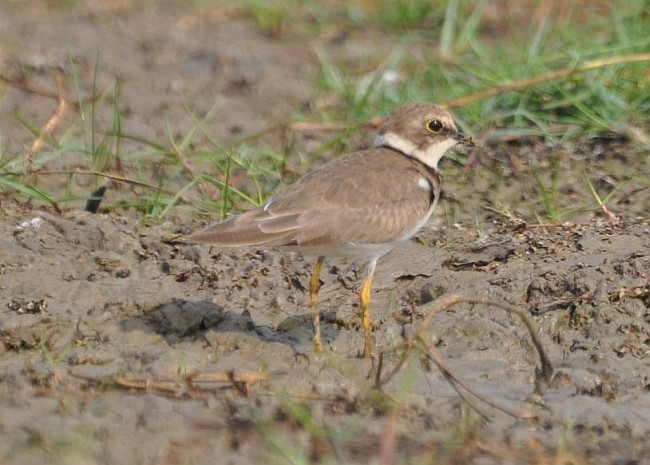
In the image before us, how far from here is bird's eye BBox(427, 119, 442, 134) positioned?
646cm

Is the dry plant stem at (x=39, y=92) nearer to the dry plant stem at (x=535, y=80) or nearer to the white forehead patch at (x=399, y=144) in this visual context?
the dry plant stem at (x=535, y=80)

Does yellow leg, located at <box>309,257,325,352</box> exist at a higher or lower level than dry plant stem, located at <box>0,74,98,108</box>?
lower

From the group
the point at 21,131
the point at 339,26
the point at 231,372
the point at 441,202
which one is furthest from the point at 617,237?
the point at 339,26

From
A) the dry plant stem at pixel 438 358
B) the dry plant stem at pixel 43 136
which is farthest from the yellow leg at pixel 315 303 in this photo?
the dry plant stem at pixel 43 136

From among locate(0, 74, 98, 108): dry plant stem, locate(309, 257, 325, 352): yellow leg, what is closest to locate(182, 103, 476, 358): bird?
locate(309, 257, 325, 352): yellow leg

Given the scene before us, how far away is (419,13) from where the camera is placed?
1072 centimetres

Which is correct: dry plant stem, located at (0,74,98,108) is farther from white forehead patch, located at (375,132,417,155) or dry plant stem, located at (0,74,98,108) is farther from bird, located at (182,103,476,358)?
bird, located at (182,103,476,358)

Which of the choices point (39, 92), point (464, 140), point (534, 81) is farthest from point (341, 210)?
point (39, 92)

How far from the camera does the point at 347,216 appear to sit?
5.77 metres

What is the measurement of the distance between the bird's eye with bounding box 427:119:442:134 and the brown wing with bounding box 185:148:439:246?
370 mm

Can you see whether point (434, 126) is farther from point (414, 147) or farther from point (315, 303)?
point (315, 303)

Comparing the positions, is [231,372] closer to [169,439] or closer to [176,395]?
[176,395]

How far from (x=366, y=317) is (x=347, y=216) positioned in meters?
0.47

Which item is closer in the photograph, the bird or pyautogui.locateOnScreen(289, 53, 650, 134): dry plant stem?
the bird
